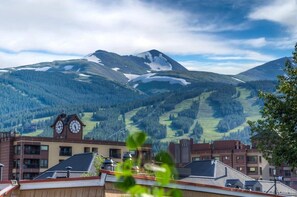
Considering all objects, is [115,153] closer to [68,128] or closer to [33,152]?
[68,128]

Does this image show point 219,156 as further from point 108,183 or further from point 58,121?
point 108,183

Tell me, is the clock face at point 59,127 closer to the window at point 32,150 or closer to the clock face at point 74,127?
the clock face at point 74,127

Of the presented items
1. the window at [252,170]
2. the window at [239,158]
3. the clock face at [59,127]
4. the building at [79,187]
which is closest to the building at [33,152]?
the clock face at [59,127]

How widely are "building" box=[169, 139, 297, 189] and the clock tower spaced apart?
1121 inches

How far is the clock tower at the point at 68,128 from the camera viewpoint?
15462cm

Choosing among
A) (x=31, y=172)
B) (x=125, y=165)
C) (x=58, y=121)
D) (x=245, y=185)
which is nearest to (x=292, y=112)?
(x=125, y=165)

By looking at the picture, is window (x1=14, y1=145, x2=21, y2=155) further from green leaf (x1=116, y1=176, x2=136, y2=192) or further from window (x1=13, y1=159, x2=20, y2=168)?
green leaf (x1=116, y1=176, x2=136, y2=192)

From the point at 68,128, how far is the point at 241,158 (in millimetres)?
52895

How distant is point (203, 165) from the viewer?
100m

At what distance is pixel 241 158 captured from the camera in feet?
579

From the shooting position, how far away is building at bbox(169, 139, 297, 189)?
172 metres

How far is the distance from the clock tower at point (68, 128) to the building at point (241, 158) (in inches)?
1121

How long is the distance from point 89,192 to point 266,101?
1981 centimetres

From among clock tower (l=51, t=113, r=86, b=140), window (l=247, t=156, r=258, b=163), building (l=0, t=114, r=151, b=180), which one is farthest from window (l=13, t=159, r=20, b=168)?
window (l=247, t=156, r=258, b=163)
